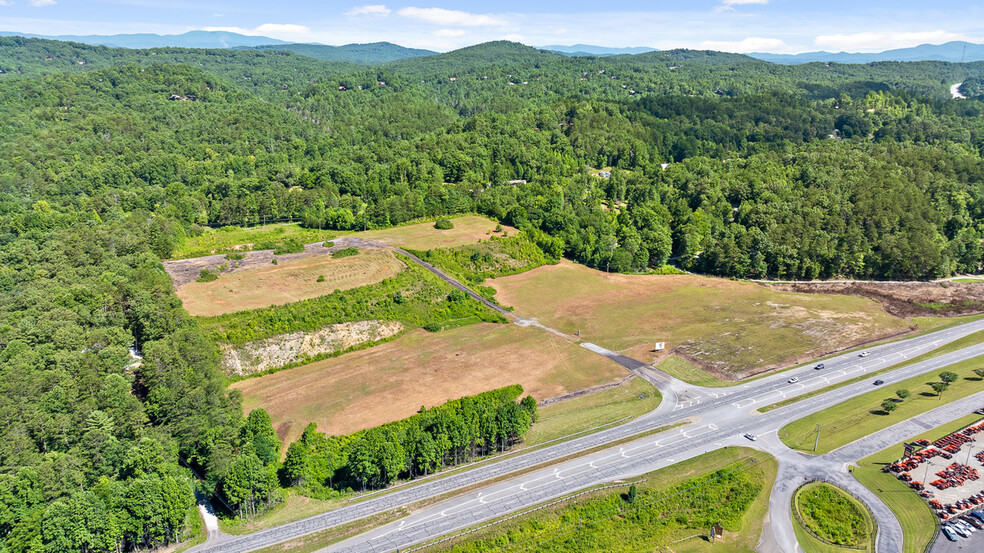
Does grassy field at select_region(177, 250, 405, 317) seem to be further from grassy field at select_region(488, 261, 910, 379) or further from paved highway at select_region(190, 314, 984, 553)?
paved highway at select_region(190, 314, 984, 553)

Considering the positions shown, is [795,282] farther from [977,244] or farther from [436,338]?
[436,338]

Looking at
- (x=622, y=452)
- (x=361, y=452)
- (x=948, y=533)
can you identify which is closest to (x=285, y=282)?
(x=361, y=452)

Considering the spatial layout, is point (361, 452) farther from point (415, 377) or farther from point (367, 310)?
point (367, 310)

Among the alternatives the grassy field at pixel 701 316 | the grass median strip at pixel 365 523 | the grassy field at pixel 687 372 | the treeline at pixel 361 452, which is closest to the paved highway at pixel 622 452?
the grass median strip at pixel 365 523

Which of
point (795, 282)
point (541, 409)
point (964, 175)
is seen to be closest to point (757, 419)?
point (541, 409)

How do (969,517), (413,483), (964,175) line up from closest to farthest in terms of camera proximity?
(969,517), (413,483), (964,175)

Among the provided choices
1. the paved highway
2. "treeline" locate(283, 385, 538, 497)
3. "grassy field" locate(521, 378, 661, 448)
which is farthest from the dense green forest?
"grassy field" locate(521, 378, 661, 448)

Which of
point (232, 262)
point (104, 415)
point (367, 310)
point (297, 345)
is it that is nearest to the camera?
point (104, 415)
